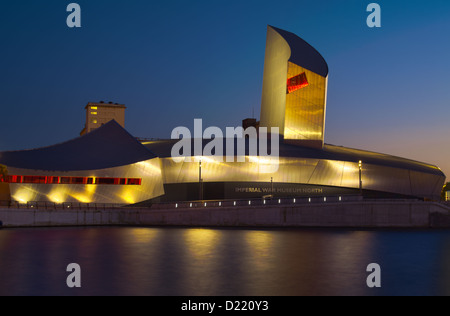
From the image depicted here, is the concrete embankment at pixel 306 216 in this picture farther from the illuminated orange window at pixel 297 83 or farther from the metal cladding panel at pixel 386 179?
the illuminated orange window at pixel 297 83

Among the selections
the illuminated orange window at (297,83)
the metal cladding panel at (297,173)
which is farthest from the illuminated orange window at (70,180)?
the illuminated orange window at (297,83)

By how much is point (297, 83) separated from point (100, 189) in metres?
36.5

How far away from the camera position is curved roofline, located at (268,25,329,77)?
245 feet

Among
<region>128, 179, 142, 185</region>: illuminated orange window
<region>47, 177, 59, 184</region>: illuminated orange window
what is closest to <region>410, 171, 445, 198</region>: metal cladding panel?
<region>128, 179, 142, 185</region>: illuminated orange window

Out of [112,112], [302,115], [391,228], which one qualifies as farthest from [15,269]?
[112,112]

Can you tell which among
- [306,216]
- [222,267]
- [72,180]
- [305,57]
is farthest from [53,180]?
[305,57]

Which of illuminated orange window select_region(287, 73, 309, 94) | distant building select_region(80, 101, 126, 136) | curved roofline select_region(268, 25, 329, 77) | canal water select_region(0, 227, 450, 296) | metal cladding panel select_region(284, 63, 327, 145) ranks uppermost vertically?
distant building select_region(80, 101, 126, 136)

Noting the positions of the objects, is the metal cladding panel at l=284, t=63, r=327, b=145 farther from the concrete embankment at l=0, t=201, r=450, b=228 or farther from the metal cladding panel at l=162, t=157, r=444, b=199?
the concrete embankment at l=0, t=201, r=450, b=228

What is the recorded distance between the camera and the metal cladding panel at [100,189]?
167ft

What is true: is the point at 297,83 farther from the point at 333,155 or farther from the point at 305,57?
the point at 333,155

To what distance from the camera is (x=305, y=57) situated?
76.7 meters

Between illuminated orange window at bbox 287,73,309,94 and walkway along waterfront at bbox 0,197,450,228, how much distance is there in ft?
99.9

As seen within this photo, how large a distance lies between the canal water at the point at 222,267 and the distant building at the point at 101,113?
16656 centimetres

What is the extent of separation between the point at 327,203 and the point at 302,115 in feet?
98.8
